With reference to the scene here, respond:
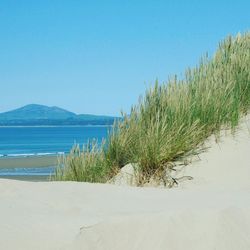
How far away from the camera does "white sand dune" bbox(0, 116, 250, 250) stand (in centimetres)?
454

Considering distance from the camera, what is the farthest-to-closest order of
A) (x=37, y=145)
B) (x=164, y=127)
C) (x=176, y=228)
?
(x=37, y=145) < (x=164, y=127) < (x=176, y=228)

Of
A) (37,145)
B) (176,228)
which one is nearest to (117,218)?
(176,228)

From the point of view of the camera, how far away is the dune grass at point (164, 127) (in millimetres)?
8438

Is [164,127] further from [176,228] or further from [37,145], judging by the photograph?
[37,145]

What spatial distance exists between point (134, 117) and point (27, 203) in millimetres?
4115

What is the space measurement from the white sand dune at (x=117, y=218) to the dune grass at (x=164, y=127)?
5.97ft

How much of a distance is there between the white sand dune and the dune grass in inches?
71.6

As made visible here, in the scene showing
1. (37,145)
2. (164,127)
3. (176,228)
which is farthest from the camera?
(37,145)

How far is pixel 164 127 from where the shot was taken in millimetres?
8438

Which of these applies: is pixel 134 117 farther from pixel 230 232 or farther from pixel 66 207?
pixel 230 232

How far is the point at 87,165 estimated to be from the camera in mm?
9102

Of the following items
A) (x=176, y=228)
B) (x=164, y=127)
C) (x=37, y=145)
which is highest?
(x=164, y=127)

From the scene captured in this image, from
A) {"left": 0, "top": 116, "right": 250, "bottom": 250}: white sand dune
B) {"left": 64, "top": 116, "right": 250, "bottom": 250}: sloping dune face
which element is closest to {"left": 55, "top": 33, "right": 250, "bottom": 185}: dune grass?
{"left": 0, "top": 116, "right": 250, "bottom": 250}: white sand dune

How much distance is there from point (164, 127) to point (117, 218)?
3776 millimetres
